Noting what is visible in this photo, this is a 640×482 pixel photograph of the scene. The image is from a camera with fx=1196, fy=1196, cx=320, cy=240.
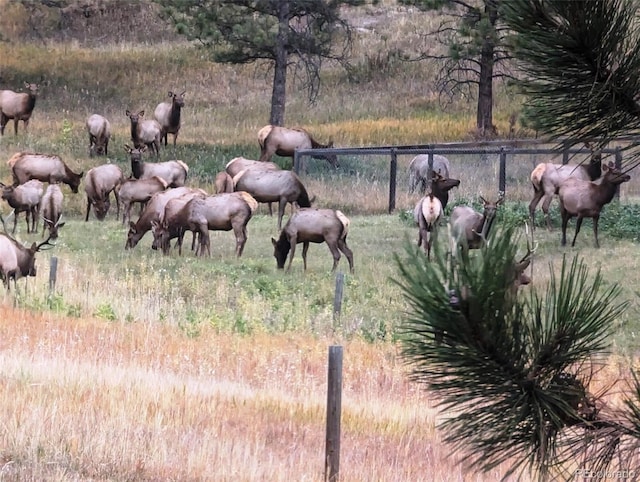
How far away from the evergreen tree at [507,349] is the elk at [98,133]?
2985 centimetres

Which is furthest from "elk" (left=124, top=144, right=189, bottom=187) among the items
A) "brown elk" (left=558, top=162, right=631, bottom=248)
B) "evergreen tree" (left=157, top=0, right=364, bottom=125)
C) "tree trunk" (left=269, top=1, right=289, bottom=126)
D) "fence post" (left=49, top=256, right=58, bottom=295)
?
"fence post" (left=49, top=256, right=58, bottom=295)

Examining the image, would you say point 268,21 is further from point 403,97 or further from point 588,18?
point 588,18

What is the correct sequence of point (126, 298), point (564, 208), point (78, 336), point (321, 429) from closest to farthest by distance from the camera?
1. point (321, 429)
2. point (78, 336)
3. point (126, 298)
4. point (564, 208)

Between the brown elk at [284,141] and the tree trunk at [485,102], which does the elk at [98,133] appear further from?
the tree trunk at [485,102]

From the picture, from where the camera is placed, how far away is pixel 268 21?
3247cm

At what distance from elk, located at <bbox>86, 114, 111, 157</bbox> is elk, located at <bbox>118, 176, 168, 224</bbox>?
321 inches

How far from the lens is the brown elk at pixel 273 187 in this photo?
23.3 metres

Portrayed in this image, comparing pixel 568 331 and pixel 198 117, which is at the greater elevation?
pixel 198 117

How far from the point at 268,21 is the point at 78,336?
843 inches

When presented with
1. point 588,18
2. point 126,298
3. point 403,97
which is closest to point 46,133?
point 403,97

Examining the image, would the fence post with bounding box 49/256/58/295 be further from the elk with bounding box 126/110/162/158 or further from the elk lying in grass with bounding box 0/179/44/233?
the elk with bounding box 126/110/162/158

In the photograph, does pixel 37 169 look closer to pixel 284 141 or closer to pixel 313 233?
pixel 284 141

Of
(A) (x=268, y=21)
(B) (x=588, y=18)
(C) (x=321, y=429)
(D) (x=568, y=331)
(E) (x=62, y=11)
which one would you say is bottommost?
(C) (x=321, y=429)

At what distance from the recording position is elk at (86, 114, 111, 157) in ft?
106
